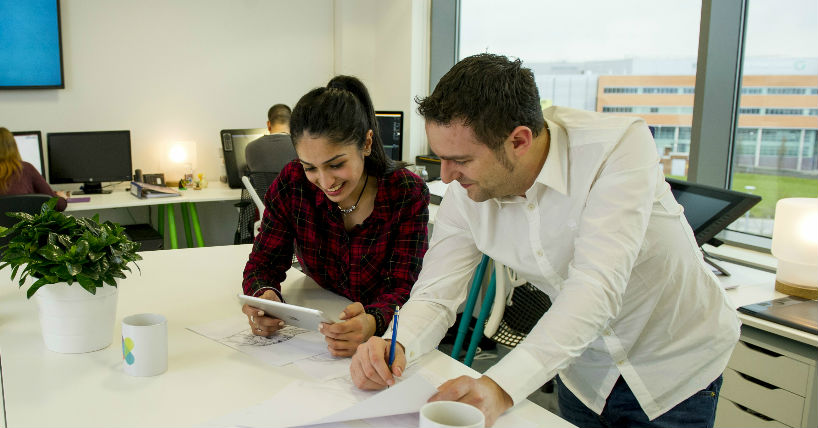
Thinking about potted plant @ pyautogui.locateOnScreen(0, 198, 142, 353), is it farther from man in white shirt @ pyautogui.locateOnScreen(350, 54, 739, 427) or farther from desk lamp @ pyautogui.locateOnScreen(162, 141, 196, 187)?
desk lamp @ pyautogui.locateOnScreen(162, 141, 196, 187)

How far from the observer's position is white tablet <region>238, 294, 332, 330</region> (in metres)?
1.31

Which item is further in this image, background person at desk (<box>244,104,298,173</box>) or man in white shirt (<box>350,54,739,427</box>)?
background person at desk (<box>244,104,298,173</box>)

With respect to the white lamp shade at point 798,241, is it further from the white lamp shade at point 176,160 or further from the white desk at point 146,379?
the white lamp shade at point 176,160

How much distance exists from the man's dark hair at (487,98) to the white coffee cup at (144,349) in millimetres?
661

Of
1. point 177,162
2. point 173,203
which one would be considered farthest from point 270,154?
point 177,162

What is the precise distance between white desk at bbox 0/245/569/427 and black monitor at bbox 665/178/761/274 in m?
1.36

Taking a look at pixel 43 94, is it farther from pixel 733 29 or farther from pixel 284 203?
pixel 733 29

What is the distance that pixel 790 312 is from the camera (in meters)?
2.01

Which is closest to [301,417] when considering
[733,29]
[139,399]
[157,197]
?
[139,399]

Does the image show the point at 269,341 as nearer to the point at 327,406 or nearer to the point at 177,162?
the point at 327,406

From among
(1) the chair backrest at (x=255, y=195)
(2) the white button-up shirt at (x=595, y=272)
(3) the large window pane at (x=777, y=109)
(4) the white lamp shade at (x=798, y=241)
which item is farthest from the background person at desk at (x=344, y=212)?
(3) the large window pane at (x=777, y=109)

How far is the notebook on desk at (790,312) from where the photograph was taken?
6.24ft

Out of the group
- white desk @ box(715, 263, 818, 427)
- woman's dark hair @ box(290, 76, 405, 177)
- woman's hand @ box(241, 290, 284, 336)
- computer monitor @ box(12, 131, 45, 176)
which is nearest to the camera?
woman's hand @ box(241, 290, 284, 336)

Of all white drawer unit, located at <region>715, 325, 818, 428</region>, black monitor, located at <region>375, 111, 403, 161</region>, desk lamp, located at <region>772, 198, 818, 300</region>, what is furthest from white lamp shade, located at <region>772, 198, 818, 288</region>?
black monitor, located at <region>375, 111, 403, 161</region>
